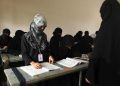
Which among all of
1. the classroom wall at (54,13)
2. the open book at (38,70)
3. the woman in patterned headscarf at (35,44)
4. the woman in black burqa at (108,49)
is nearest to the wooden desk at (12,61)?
the woman in patterned headscarf at (35,44)

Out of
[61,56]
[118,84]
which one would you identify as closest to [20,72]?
[118,84]

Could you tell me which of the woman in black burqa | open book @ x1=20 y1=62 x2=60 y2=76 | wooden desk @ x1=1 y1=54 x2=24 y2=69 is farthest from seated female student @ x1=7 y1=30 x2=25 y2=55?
the woman in black burqa

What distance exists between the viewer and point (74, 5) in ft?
21.1

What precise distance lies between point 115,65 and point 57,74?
0.63 meters

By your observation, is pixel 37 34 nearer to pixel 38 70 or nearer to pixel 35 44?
pixel 35 44

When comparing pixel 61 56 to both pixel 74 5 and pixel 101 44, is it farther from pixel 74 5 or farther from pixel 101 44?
pixel 74 5

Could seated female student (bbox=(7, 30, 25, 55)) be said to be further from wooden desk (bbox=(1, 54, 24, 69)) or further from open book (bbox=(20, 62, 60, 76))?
open book (bbox=(20, 62, 60, 76))

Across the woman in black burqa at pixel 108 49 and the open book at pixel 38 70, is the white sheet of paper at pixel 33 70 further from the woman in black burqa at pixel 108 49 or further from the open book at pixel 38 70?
the woman in black burqa at pixel 108 49

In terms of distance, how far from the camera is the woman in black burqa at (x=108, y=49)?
1.98m

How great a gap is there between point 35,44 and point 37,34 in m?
0.13

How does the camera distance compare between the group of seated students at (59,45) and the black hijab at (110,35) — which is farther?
the group of seated students at (59,45)

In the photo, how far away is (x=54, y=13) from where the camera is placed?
243 inches

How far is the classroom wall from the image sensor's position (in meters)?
5.50

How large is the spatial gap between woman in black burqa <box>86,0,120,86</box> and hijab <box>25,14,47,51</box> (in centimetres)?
75
